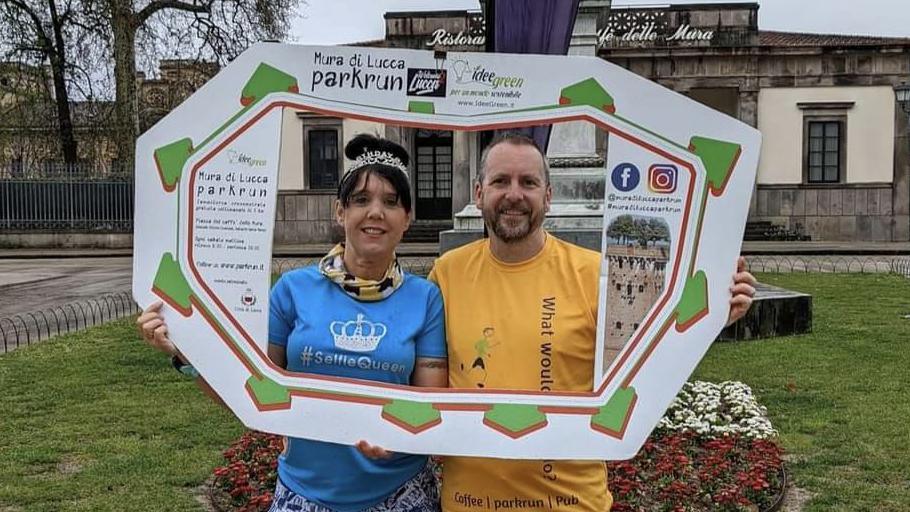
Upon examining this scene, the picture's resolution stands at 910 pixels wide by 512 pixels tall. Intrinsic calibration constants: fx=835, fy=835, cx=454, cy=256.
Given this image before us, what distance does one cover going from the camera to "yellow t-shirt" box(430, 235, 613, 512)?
7.91 ft

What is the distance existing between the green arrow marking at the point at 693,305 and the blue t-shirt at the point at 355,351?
2.33ft

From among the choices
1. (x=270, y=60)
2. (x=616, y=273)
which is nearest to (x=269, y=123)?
(x=270, y=60)

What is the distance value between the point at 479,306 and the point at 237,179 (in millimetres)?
843

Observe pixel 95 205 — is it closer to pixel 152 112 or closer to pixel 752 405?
pixel 152 112

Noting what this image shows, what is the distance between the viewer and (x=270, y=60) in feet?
8.44

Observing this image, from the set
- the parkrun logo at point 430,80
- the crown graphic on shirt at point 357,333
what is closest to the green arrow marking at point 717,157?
the parkrun logo at point 430,80

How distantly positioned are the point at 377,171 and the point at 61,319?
37.5ft

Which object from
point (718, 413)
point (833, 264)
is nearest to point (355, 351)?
point (718, 413)

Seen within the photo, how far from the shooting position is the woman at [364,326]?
2400 mm

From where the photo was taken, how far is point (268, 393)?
97.4 inches

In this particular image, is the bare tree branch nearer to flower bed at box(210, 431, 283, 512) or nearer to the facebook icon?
flower bed at box(210, 431, 283, 512)

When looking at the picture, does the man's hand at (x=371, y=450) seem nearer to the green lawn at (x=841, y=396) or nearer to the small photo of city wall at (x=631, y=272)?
the small photo of city wall at (x=631, y=272)

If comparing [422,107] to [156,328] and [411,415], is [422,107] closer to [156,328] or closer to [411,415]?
[411,415]

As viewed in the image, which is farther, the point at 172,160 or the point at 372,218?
the point at 172,160
